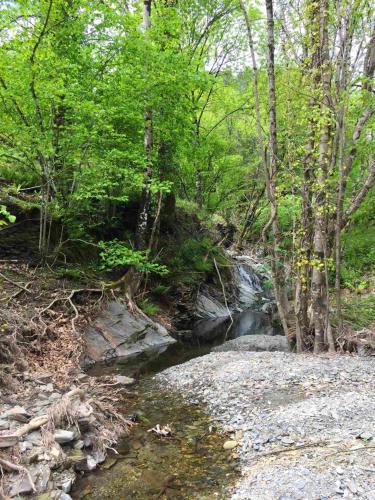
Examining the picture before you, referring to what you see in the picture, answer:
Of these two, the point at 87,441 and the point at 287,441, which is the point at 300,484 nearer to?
the point at 287,441

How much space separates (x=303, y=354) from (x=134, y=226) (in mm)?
8262

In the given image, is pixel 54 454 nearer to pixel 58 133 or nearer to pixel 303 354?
pixel 303 354

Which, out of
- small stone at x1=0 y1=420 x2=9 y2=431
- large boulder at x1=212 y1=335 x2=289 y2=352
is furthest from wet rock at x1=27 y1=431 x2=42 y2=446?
large boulder at x1=212 y1=335 x2=289 y2=352

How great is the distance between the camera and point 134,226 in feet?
51.4

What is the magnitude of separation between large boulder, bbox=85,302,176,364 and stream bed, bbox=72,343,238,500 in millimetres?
2911

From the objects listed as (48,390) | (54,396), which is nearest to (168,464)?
(54,396)

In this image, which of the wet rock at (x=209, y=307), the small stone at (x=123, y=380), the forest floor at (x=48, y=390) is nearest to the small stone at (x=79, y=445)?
the forest floor at (x=48, y=390)

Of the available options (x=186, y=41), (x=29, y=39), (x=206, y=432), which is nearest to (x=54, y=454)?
(x=206, y=432)

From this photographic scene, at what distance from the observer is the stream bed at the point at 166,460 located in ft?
15.7

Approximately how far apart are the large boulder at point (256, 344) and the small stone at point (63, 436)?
Answer: 7429 millimetres

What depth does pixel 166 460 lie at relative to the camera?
18.1ft

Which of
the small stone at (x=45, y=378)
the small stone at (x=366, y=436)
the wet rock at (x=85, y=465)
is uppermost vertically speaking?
the small stone at (x=366, y=436)

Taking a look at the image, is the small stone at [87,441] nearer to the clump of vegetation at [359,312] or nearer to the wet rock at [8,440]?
the wet rock at [8,440]

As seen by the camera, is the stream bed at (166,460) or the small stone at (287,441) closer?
the stream bed at (166,460)
